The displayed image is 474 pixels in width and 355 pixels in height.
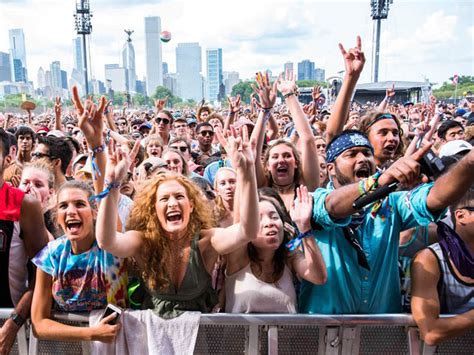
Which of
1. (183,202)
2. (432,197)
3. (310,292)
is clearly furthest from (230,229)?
(432,197)

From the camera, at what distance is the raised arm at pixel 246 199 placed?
2.41 m

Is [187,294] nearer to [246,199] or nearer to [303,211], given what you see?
[246,199]

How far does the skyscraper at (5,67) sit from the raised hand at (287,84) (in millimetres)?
182928

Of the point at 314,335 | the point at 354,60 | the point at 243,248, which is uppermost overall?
the point at 354,60

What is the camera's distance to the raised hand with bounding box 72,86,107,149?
263 centimetres

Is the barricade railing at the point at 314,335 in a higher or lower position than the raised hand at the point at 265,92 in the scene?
lower

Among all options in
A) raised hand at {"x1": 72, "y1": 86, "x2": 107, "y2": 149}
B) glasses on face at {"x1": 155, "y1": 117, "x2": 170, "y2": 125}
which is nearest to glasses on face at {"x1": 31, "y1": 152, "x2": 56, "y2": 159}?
raised hand at {"x1": 72, "y1": 86, "x2": 107, "y2": 149}

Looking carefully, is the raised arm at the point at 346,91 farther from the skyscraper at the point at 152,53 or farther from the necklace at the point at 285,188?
the skyscraper at the point at 152,53

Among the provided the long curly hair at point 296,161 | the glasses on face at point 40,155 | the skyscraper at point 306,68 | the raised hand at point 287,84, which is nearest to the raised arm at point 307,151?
the long curly hair at point 296,161

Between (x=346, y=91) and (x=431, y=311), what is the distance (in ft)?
5.95

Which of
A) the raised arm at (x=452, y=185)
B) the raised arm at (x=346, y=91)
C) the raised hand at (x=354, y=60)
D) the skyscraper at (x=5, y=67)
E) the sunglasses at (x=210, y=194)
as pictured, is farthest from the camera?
the skyscraper at (x=5, y=67)

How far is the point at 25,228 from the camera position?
2.71m

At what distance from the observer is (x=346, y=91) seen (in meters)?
3.52

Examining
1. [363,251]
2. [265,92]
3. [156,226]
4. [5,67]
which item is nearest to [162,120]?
[265,92]
